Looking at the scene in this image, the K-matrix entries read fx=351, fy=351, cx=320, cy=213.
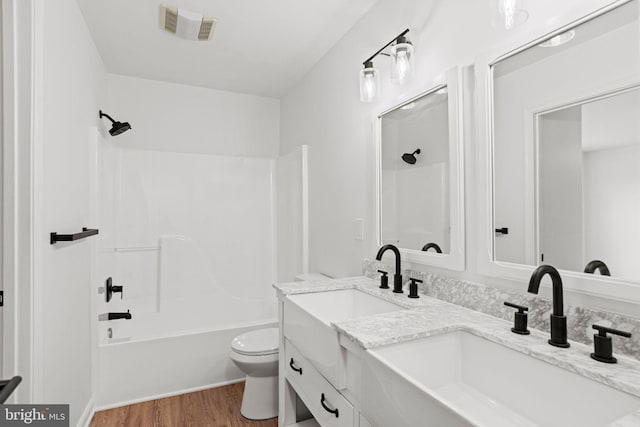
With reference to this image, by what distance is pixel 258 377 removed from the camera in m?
2.15

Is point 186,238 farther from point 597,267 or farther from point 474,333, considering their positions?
point 597,267

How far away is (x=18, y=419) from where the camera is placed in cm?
111

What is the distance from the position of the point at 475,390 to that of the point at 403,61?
126cm

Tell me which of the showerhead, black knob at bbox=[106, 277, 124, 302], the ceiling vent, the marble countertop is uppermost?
the ceiling vent

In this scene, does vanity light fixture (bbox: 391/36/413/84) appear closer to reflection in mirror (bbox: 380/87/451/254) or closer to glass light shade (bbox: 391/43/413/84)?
glass light shade (bbox: 391/43/413/84)

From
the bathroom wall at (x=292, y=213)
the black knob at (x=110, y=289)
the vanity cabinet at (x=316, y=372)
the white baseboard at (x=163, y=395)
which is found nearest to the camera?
the vanity cabinet at (x=316, y=372)

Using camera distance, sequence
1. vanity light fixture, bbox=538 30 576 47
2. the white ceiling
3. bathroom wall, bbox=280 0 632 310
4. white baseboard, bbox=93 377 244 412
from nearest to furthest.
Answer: vanity light fixture, bbox=538 30 576 47 < bathroom wall, bbox=280 0 632 310 < the white ceiling < white baseboard, bbox=93 377 244 412

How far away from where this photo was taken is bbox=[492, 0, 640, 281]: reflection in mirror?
87cm

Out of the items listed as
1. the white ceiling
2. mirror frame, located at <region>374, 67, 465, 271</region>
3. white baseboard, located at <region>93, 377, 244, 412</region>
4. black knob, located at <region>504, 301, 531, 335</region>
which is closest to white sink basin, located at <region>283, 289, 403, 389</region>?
mirror frame, located at <region>374, 67, 465, 271</region>

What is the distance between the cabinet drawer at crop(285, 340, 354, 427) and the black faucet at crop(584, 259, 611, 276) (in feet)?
2.58

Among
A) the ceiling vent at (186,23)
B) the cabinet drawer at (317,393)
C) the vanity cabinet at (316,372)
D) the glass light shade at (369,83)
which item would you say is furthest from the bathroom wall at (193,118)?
the cabinet drawer at (317,393)

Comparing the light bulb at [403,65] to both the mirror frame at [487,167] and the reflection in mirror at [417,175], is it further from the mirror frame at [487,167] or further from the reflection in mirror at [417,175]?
the mirror frame at [487,167]

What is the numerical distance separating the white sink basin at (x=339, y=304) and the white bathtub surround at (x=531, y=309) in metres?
0.23

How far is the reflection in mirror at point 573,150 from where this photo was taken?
2.84ft
